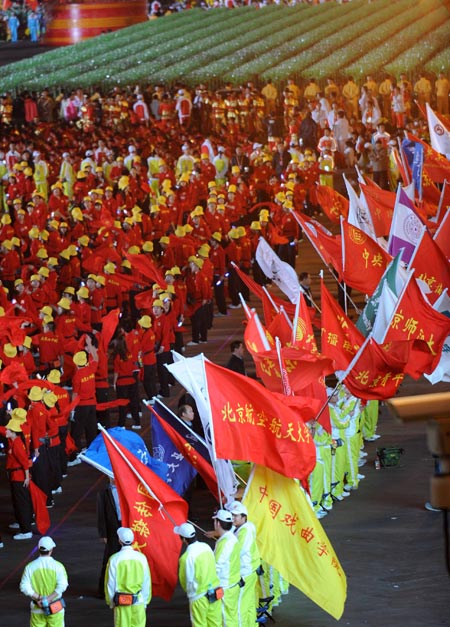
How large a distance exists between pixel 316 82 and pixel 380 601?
29202 mm

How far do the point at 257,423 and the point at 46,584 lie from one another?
235 cm

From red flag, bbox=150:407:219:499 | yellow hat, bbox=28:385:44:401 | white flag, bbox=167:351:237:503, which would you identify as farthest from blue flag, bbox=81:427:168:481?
yellow hat, bbox=28:385:44:401

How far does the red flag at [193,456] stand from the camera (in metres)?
15.7

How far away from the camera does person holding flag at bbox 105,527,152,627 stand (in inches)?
559

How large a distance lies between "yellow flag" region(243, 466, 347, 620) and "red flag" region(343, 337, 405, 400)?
2.28 meters

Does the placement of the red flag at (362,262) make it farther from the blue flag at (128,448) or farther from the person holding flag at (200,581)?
the person holding flag at (200,581)

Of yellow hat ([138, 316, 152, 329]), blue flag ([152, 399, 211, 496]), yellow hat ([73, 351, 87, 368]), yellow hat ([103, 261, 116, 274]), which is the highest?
yellow hat ([103, 261, 116, 274])

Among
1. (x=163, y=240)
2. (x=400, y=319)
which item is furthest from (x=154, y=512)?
(x=163, y=240)

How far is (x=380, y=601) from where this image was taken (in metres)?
16.1

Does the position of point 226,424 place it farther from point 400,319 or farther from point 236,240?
point 236,240

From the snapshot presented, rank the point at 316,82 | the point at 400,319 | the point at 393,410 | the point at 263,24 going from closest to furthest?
the point at 393,410, the point at 400,319, the point at 316,82, the point at 263,24

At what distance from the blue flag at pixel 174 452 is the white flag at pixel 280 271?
5895 mm

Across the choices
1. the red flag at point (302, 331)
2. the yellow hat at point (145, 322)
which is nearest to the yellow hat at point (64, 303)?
the yellow hat at point (145, 322)

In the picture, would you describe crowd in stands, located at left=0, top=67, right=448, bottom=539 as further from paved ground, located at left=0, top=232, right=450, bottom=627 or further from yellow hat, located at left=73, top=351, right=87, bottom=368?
paved ground, located at left=0, top=232, right=450, bottom=627
